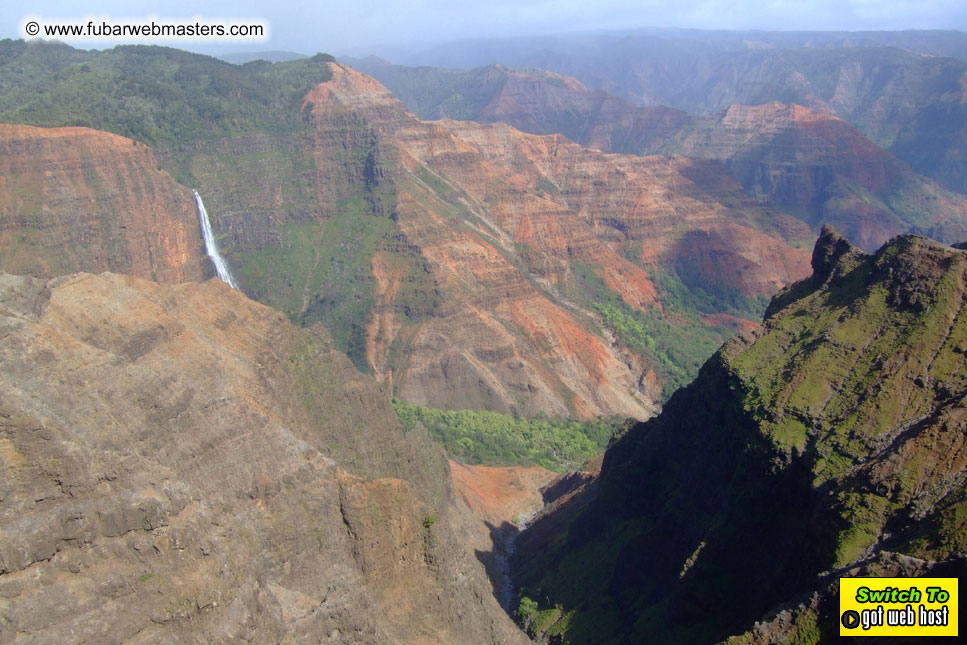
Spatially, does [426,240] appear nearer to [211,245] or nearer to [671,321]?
[211,245]

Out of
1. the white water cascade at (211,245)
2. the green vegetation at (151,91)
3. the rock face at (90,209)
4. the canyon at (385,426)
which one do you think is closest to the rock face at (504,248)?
the canyon at (385,426)

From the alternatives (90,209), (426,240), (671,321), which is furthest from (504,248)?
(90,209)

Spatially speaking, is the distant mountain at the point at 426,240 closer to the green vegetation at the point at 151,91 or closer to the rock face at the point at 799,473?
the green vegetation at the point at 151,91

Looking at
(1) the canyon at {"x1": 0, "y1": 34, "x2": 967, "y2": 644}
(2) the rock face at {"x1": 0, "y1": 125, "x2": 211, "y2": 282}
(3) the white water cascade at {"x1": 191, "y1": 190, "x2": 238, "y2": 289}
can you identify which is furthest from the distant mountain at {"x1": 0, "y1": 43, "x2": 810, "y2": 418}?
(2) the rock face at {"x1": 0, "y1": 125, "x2": 211, "y2": 282}

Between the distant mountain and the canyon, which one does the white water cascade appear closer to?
the canyon

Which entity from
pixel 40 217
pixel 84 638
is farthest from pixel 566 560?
pixel 40 217
